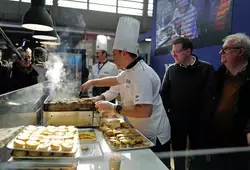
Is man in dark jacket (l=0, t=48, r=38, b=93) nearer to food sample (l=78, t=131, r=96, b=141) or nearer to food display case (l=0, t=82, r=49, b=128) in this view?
food display case (l=0, t=82, r=49, b=128)

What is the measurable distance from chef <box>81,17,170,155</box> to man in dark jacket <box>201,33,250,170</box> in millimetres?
406

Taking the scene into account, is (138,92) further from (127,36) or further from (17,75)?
(17,75)

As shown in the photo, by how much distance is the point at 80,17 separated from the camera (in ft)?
28.5

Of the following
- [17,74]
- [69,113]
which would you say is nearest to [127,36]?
[69,113]

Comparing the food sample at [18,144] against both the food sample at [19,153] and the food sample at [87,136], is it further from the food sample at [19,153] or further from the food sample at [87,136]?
the food sample at [87,136]

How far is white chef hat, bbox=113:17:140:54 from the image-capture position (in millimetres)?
1753

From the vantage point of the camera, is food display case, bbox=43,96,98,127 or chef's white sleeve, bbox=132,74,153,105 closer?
chef's white sleeve, bbox=132,74,153,105

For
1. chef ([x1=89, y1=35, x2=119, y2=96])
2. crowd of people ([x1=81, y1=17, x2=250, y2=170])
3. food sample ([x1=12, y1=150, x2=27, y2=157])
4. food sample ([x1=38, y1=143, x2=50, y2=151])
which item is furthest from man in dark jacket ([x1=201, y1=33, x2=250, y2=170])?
chef ([x1=89, y1=35, x2=119, y2=96])

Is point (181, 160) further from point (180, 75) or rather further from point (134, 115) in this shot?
point (134, 115)

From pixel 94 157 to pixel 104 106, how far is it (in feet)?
1.56

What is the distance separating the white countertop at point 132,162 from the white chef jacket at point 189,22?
2.24 meters

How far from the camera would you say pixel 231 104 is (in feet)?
5.70

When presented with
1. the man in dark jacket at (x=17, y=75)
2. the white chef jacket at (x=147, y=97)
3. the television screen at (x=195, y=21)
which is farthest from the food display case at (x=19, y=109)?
the television screen at (x=195, y=21)

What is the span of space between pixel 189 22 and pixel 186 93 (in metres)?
1.36
